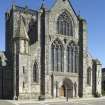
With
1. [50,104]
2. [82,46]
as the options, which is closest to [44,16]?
[82,46]

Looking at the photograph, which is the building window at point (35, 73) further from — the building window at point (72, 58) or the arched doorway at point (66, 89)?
the building window at point (72, 58)

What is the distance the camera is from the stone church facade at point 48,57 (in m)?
50.8

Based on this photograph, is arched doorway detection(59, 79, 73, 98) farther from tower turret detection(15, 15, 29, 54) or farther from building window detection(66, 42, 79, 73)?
tower turret detection(15, 15, 29, 54)

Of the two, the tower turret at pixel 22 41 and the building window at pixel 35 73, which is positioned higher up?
the tower turret at pixel 22 41

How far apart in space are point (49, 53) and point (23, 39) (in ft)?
18.0

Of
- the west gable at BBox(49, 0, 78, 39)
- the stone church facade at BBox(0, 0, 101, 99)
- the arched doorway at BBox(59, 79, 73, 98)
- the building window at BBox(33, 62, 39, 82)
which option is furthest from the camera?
the arched doorway at BBox(59, 79, 73, 98)

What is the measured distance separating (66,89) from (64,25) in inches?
451

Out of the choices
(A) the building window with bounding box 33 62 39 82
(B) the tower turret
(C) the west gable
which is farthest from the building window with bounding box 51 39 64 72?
(B) the tower turret

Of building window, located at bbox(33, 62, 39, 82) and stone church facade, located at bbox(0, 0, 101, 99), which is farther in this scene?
building window, located at bbox(33, 62, 39, 82)

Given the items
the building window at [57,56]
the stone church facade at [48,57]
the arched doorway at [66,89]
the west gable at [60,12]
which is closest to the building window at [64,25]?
→ the stone church facade at [48,57]

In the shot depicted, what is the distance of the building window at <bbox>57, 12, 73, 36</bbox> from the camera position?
56.9 m

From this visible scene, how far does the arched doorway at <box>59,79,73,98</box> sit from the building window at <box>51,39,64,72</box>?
8.21 ft

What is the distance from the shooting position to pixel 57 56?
2184 inches

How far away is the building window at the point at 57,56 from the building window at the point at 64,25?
7.62ft
